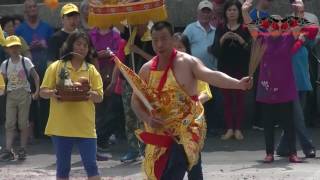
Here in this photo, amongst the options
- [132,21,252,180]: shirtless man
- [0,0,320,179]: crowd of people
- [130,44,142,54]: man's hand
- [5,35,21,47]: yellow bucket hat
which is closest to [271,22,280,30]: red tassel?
[0,0,320,179]: crowd of people

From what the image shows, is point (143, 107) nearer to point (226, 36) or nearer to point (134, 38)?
point (134, 38)

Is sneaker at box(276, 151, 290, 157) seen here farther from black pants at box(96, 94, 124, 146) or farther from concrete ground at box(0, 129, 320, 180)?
black pants at box(96, 94, 124, 146)

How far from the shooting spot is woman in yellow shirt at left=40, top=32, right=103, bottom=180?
8211 mm

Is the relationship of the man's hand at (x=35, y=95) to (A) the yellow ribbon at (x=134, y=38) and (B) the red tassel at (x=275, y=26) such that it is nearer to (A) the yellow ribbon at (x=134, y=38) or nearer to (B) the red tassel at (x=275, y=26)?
(A) the yellow ribbon at (x=134, y=38)

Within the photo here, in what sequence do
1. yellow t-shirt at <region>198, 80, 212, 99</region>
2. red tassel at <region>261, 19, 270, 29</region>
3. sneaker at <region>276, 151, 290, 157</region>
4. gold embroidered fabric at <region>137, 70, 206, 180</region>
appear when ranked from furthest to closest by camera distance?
sneaker at <region>276, 151, 290, 157</region> → red tassel at <region>261, 19, 270, 29</region> → yellow t-shirt at <region>198, 80, 212, 99</region> → gold embroidered fabric at <region>137, 70, 206, 180</region>

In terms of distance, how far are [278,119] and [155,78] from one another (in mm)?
3599

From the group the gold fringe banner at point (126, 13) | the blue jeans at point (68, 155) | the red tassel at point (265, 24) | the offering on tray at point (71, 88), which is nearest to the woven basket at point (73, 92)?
the offering on tray at point (71, 88)

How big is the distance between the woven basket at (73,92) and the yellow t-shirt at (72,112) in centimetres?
7

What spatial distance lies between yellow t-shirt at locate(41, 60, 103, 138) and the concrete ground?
1445 millimetres

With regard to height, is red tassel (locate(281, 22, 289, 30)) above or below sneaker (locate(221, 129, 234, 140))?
above

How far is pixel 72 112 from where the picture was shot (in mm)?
8289

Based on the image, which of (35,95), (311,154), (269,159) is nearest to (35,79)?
(35,95)

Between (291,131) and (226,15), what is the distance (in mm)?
2181

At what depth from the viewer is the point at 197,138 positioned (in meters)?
6.89
